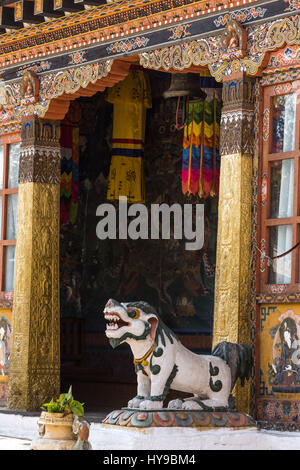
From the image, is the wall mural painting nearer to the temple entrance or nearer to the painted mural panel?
the temple entrance

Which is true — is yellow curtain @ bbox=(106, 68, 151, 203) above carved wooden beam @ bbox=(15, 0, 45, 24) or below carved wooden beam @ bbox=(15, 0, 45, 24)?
below

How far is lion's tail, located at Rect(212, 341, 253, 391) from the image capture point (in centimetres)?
923

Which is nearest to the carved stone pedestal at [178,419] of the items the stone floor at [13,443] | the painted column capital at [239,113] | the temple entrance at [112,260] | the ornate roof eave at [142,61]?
the stone floor at [13,443]

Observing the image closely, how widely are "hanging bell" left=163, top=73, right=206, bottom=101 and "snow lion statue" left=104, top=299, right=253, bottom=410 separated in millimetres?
3454

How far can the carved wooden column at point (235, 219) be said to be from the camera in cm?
960

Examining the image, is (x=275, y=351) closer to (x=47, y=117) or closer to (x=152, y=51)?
(x=152, y=51)

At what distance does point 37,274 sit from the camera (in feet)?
38.7

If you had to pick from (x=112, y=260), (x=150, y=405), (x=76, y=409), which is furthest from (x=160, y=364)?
(x=112, y=260)

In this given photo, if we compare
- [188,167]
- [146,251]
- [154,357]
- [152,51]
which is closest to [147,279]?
[146,251]

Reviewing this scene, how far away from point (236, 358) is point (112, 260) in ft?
16.3

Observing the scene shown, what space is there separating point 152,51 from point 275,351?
10.4 feet

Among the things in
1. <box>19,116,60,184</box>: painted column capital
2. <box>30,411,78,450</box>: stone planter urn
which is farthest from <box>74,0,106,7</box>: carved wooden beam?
<box>30,411,78,450</box>: stone planter urn

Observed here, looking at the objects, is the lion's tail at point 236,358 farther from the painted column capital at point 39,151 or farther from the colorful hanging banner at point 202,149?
the painted column capital at point 39,151

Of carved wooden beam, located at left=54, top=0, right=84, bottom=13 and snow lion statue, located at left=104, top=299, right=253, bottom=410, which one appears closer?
snow lion statue, located at left=104, top=299, right=253, bottom=410
